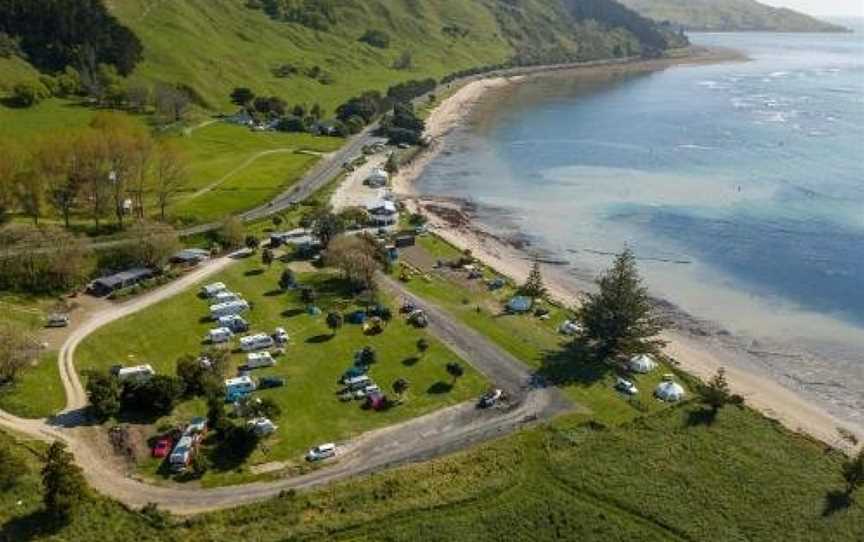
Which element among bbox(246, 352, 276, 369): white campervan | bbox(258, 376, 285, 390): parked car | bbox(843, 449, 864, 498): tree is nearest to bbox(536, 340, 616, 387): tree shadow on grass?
bbox(843, 449, 864, 498): tree

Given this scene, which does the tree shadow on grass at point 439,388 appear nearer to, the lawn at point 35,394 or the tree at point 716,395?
the tree at point 716,395

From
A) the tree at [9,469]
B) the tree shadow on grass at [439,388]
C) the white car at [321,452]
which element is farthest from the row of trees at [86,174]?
the white car at [321,452]

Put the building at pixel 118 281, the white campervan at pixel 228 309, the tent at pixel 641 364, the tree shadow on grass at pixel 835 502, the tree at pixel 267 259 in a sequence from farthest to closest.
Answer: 1. the tree at pixel 267 259
2. the building at pixel 118 281
3. the white campervan at pixel 228 309
4. the tent at pixel 641 364
5. the tree shadow on grass at pixel 835 502

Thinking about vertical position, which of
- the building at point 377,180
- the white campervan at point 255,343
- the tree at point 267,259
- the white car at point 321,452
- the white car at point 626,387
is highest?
the building at point 377,180

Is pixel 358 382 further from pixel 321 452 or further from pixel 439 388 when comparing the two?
pixel 321 452

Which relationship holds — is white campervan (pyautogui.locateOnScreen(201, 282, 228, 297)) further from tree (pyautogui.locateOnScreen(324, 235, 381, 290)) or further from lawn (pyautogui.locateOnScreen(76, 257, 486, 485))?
tree (pyautogui.locateOnScreen(324, 235, 381, 290))

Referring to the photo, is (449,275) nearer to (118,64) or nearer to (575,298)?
(575,298)

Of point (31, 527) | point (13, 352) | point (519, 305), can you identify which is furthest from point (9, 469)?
point (519, 305)
